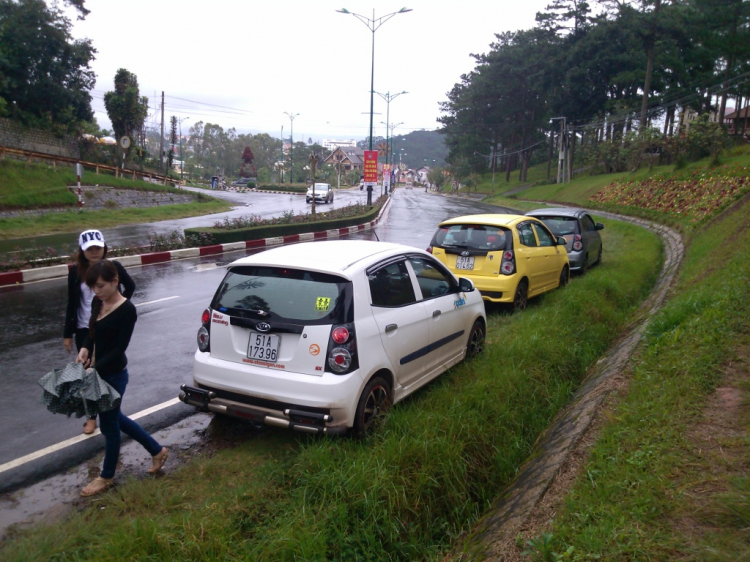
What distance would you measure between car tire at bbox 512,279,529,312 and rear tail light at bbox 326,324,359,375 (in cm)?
488

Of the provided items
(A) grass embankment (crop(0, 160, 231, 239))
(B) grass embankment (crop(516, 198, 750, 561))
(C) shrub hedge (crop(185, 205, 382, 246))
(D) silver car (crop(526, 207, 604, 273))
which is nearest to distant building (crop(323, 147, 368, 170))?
(A) grass embankment (crop(0, 160, 231, 239))

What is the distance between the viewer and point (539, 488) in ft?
11.7

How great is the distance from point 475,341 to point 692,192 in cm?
1898

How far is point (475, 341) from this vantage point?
6.48 m

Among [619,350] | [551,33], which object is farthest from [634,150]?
[619,350]

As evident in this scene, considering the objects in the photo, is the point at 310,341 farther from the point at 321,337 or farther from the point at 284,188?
the point at 284,188

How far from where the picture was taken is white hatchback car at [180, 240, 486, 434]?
410cm

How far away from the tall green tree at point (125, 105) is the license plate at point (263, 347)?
42.8m

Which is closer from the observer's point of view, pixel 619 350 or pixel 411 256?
pixel 411 256

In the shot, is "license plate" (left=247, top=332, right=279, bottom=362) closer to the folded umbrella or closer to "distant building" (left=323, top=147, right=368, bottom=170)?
the folded umbrella

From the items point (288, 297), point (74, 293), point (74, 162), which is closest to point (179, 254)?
point (74, 293)

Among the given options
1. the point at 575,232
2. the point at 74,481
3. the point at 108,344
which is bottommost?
the point at 74,481

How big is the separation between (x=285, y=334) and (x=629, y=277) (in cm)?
941

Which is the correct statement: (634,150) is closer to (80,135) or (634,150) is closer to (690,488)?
(80,135)
